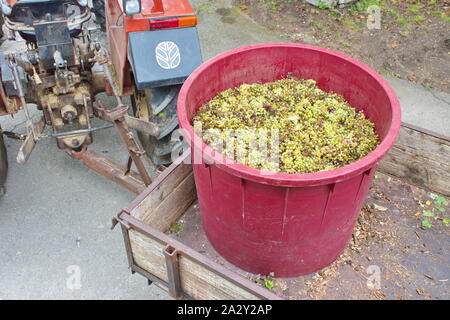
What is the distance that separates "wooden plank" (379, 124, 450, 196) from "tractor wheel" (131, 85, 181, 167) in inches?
51.8

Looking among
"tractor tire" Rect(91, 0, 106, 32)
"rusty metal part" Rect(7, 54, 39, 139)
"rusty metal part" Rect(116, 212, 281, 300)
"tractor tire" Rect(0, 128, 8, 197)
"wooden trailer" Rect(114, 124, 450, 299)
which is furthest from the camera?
"tractor tire" Rect(91, 0, 106, 32)

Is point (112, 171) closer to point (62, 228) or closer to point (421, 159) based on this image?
point (62, 228)

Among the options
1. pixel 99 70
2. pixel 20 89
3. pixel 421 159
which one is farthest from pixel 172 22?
pixel 421 159

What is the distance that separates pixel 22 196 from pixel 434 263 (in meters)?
2.72

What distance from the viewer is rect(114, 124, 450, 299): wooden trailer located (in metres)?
2.01

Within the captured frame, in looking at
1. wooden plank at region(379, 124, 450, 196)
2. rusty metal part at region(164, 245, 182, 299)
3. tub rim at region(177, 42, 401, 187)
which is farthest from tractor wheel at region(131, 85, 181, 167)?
wooden plank at region(379, 124, 450, 196)

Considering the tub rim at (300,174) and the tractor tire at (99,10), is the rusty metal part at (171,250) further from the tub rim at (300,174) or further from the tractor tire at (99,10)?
the tractor tire at (99,10)

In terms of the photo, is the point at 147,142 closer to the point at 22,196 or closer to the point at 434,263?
the point at 22,196

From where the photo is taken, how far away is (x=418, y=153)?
2520 mm

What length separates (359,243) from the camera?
7.92 feet

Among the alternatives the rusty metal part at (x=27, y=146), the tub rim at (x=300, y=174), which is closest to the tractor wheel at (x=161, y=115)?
the rusty metal part at (x=27, y=146)

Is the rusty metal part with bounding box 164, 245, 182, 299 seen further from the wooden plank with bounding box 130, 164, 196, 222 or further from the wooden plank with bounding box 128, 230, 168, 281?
the wooden plank with bounding box 130, 164, 196, 222

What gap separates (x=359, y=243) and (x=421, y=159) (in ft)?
1.89

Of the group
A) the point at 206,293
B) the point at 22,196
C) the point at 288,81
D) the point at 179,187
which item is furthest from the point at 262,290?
the point at 22,196
